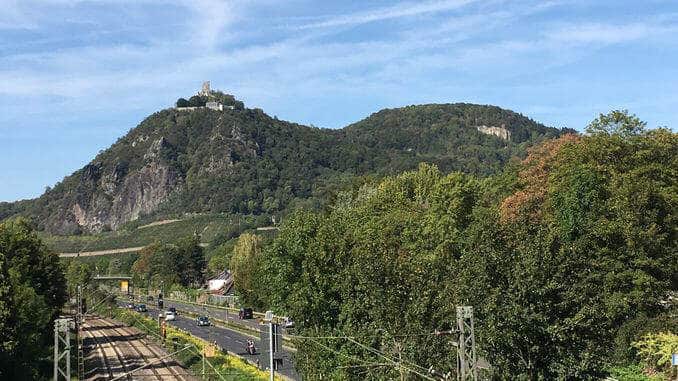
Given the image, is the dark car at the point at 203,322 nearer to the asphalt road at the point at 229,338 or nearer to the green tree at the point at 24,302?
the asphalt road at the point at 229,338

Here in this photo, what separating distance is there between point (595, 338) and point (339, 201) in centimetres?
7129

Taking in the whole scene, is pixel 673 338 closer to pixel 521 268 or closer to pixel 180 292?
pixel 521 268

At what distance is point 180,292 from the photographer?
174250mm

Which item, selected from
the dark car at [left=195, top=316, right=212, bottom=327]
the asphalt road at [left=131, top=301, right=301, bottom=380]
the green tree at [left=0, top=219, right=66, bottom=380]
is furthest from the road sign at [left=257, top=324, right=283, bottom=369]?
the dark car at [left=195, top=316, right=212, bottom=327]

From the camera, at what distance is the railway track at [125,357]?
2641 inches

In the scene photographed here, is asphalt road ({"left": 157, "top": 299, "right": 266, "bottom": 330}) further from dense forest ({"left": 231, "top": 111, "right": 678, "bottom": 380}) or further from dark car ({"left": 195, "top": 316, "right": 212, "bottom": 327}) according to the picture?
dense forest ({"left": 231, "top": 111, "right": 678, "bottom": 380})

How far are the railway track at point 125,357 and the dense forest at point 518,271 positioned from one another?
11.1 meters

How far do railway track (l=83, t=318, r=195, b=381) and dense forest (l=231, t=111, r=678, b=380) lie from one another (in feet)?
36.5

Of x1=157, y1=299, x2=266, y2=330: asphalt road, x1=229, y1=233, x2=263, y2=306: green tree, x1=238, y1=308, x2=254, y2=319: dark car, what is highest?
x1=229, y1=233, x2=263, y2=306: green tree

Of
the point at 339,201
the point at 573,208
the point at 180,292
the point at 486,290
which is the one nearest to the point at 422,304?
the point at 486,290

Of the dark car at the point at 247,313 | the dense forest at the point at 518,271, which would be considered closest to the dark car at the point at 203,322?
the dark car at the point at 247,313

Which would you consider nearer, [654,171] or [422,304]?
[422,304]

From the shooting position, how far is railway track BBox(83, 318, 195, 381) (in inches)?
2641

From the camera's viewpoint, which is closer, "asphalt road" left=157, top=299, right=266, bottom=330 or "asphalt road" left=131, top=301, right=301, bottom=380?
"asphalt road" left=131, top=301, right=301, bottom=380
